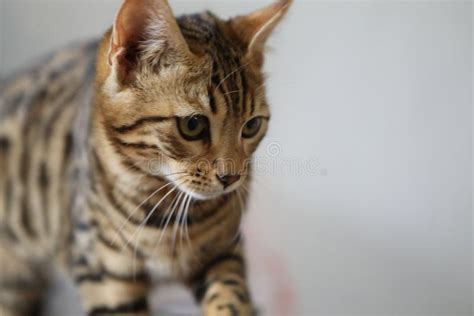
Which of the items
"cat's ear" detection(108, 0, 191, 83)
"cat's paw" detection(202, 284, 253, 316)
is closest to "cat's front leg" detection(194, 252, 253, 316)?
"cat's paw" detection(202, 284, 253, 316)

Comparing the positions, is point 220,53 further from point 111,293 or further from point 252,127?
point 111,293

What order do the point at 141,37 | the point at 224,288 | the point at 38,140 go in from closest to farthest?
the point at 141,37
the point at 224,288
the point at 38,140

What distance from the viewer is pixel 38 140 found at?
0.90 m

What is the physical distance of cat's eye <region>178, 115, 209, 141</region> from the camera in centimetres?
57

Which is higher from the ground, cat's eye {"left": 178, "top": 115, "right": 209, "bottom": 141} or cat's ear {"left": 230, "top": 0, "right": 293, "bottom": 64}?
cat's ear {"left": 230, "top": 0, "right": 293, "bottom": 64}

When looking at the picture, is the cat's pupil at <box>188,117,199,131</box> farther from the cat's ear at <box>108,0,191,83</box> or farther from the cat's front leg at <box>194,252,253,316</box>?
the cat's front leg at <box>194,252,253,316</box>

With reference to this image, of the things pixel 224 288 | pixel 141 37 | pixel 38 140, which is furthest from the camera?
pixel 38 140

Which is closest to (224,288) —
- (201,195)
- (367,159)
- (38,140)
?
(201,195)

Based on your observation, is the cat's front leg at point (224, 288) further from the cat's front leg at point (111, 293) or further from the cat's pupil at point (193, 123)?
the cat's pupil at point (193, 123)

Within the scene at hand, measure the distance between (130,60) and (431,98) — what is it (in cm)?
40

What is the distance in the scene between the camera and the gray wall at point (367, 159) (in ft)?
2.14

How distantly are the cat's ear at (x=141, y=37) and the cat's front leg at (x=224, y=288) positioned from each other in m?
0.28

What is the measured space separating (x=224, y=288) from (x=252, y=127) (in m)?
0.21

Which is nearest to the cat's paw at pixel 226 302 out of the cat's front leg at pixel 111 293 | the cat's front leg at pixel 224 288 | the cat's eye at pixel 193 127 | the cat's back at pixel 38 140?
the cat's front leg at pixel 224 288
